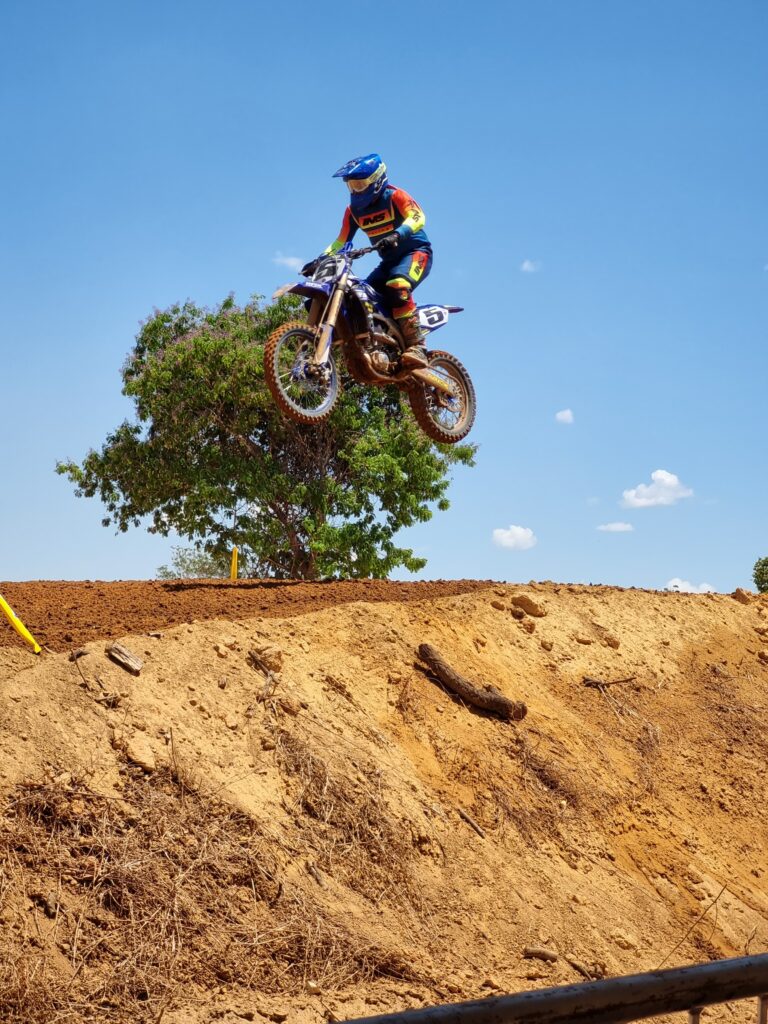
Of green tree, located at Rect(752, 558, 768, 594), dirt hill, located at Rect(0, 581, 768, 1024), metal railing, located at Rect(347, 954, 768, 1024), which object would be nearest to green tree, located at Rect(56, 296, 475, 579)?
green tree, located at Rect(752, 558, 768, 594)

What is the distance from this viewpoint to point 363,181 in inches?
482

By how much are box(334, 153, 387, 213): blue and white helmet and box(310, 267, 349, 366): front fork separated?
1.21m

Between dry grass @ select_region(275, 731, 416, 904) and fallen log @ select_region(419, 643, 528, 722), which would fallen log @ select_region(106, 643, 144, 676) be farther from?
fallen log @ select_region(419, 643, 528, 722)

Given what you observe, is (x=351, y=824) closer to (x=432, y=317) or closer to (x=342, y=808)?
(x=342, y=808)

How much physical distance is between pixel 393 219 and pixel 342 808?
756 cm

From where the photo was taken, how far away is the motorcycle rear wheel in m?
13.6

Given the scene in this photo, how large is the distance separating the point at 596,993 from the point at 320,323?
1011 cm

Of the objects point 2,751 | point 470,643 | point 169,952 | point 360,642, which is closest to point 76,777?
point 2,751

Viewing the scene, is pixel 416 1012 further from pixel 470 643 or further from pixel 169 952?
pixel 470 643

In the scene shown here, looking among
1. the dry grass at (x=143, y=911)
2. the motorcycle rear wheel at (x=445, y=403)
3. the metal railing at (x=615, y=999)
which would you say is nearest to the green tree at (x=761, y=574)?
the motorcycle rear wheel at (x=445, y=403)

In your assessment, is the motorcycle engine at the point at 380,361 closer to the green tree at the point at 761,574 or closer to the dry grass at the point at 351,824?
the dry grass at the point at 351,824

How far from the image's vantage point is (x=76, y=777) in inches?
265

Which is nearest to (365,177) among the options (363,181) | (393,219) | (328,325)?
(363,181)

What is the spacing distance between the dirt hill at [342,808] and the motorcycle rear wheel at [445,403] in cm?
261
